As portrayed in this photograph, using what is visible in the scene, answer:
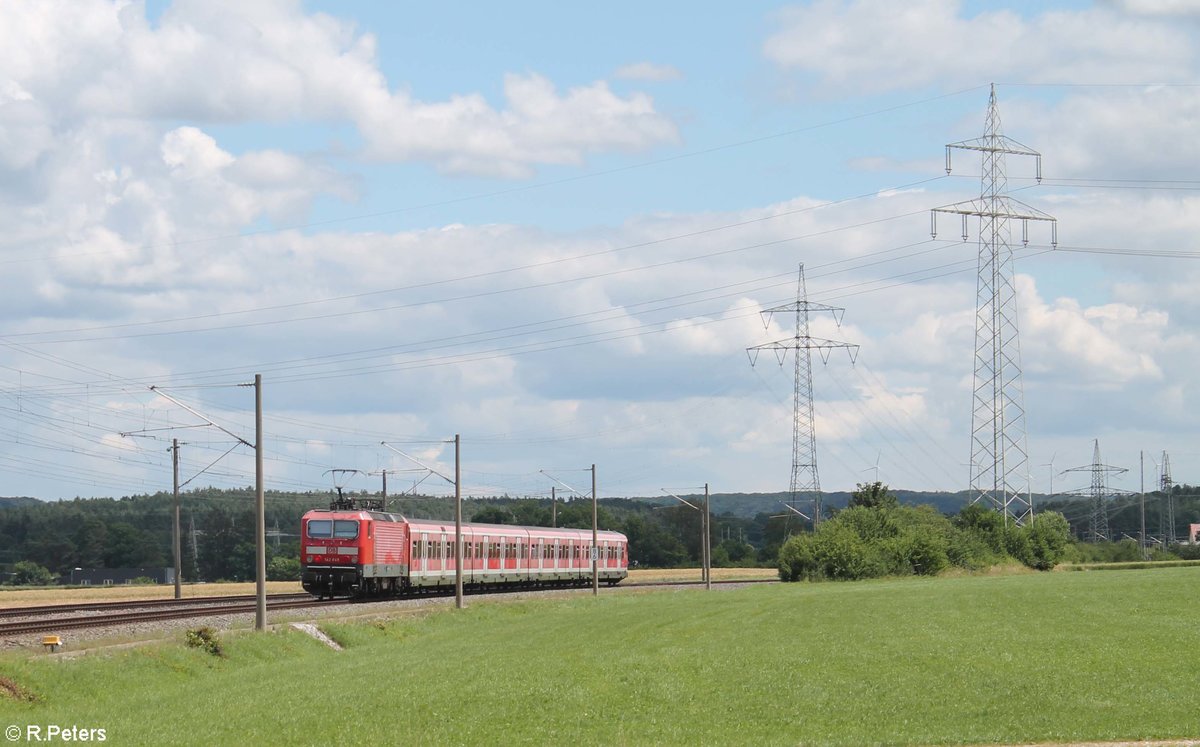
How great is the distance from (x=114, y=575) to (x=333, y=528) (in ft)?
258

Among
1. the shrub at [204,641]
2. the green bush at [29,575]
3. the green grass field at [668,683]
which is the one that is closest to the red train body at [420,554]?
the green grass field at [668,683]

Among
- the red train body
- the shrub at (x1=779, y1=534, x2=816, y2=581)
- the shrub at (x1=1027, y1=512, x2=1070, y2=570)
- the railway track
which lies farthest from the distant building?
the shrub at (x1=1027, y1=512, x2=1070, y2=570)

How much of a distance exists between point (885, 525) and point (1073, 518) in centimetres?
10739

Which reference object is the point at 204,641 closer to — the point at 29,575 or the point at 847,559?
the point at 847,559

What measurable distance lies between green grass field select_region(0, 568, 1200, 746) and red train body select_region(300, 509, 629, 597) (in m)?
11.4

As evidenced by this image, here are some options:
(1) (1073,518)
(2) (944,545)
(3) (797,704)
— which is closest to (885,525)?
(2) (944,545)

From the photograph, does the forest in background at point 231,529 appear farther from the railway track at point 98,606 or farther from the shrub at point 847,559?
the railway track at point 98,606

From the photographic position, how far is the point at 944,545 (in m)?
93.5

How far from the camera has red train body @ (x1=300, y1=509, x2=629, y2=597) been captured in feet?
195

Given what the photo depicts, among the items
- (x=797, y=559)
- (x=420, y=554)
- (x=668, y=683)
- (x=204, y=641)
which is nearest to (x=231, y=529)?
(x=797, y=559)

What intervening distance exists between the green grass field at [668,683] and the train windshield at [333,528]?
36.5ft

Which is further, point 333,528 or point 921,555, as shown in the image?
point 921,555

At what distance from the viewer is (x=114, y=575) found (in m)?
130

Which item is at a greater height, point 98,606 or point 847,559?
point 98,606
